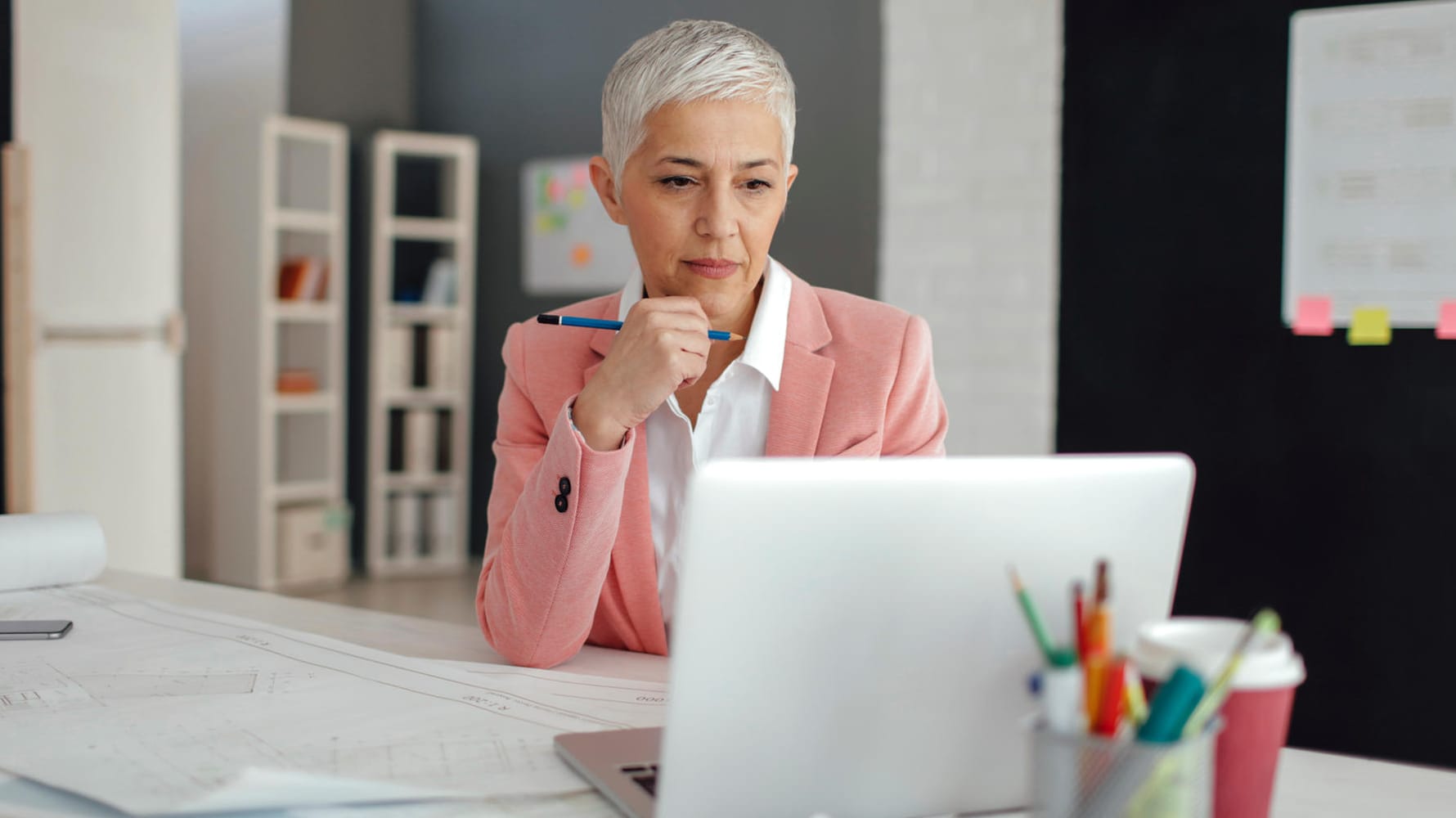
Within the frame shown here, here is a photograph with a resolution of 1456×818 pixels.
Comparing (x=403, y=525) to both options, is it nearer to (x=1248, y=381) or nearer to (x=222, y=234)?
(x=222, y=234)

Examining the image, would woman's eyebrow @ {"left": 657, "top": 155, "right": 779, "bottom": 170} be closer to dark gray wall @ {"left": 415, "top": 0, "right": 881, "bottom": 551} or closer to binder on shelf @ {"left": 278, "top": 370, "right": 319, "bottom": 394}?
dark gray wall @ {"left": 415, "top": 0, "right": 881, "bottom": 551}

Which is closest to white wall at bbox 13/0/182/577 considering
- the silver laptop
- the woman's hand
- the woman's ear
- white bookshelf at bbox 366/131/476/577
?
white bookshelf at bbox 366/131/476/577

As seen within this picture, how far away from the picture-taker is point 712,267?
1.45 meters

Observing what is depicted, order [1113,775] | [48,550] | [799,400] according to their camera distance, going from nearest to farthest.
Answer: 1. [1113,775]
2. [799,400]
3. [48,550]

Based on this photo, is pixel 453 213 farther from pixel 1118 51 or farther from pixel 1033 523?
pixel 1033 523

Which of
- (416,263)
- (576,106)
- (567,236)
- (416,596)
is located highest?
(576,106)

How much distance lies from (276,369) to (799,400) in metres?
4.59

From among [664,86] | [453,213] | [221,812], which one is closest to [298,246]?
[453,213]

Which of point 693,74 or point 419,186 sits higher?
point 419,186

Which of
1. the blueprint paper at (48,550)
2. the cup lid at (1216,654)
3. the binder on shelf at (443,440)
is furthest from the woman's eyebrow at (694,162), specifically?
the binder on shelf at (443,440)

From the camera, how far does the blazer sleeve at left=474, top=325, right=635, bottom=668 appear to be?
1.26 meters

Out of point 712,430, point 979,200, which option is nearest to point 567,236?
point 979,200

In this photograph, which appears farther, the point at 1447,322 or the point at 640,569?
the point at 1447,322

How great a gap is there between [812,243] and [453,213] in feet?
6.53
